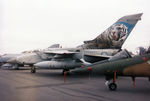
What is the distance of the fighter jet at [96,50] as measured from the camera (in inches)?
577

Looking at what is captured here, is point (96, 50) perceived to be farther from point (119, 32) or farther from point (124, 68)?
point (124, 68)

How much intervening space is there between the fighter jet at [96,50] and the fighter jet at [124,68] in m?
6.27

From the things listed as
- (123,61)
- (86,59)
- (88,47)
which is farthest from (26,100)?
(88,47)

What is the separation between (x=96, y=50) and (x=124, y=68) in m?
8.63

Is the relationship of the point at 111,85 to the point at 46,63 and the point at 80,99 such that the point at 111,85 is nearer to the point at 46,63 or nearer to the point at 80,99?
the point at 80,99

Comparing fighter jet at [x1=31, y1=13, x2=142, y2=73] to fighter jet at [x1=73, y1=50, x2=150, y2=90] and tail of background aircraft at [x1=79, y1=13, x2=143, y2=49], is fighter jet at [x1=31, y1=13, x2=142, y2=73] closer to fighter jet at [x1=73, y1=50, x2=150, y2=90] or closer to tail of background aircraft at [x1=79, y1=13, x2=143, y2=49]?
tail of background aircraft at [x1=79, y1=13, x2=143, y2=49]

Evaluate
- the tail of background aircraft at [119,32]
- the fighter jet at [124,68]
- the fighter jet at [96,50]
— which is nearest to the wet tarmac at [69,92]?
the fighter jet at [124,68]

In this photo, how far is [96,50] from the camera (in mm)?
16031

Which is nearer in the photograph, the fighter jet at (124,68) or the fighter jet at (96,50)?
the fighter jet at (124,68)

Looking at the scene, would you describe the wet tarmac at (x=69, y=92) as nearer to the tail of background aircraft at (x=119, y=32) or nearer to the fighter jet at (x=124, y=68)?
the fighter jet at (x=124, y=68)

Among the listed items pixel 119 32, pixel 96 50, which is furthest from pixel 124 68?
pixel 119 32

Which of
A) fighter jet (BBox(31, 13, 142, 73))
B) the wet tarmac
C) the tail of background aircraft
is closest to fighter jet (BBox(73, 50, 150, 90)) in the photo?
the wet tarmac

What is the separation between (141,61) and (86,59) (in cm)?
850

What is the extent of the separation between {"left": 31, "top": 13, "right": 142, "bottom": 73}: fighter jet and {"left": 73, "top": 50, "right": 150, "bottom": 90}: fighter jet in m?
6.27
